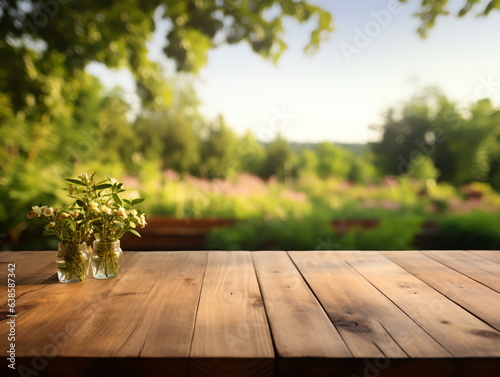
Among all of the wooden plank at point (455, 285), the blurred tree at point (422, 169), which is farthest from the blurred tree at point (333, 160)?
the wooden plank at point (455, 285)

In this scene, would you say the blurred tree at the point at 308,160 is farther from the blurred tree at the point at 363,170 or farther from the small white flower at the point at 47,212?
the small white flower at the point at 47,212

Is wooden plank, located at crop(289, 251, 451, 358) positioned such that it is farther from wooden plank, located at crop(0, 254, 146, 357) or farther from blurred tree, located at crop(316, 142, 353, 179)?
blurred tree, located at crop(316, 142, 353, 179)

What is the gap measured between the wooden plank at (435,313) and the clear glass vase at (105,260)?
3.02 feet

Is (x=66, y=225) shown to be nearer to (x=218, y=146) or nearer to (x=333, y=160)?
(x=333, y=160)

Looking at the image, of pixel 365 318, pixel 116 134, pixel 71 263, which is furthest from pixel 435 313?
pixel 116 134

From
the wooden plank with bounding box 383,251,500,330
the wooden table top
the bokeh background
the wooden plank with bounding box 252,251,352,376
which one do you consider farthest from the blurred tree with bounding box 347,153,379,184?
the wooden plank with bounding box 252,251,352,376

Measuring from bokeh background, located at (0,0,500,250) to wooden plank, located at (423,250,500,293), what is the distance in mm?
1349

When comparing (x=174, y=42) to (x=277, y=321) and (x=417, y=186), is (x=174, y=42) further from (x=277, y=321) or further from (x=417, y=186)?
(x=417, y=186)

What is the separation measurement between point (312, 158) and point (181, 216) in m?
3.78

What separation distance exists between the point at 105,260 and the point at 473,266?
1.48 metres

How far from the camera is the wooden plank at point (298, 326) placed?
33.8 inches

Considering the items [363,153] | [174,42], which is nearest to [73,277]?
[174,42]

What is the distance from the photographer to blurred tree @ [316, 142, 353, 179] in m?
7.48
